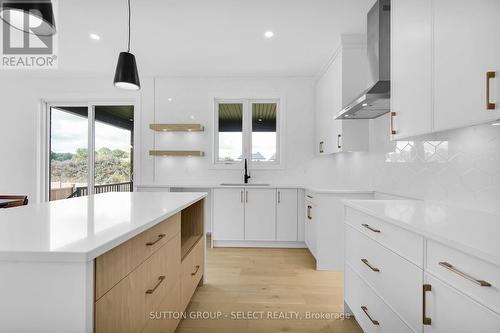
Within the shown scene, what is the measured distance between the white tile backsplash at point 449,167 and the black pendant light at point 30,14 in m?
2.37

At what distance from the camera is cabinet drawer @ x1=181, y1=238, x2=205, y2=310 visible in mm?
1839

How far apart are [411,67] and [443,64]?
301mm

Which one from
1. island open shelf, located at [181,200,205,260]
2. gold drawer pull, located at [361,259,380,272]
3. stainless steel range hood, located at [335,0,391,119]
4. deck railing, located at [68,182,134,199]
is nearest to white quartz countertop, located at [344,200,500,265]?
gold drawer pull, located at [361,259,380,272]

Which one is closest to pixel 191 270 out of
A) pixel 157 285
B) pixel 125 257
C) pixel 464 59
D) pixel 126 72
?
pixel 157 285

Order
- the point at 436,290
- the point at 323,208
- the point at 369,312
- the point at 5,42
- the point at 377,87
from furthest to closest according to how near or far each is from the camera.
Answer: the point at 5,42 → the point at 323,208 → the point at 377,87 → the point at 369,312 → the point at 436,290

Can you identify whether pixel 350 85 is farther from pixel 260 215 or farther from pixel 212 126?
pixel 212 126

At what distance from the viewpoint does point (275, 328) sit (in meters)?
1.87

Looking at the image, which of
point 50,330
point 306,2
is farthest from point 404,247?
point 306,2

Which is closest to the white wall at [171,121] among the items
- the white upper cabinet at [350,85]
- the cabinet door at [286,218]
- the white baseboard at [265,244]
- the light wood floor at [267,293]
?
Result: the cabinet door at [286,218]

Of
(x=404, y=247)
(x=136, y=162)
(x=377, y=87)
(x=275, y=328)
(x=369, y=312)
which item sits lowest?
(x=275, y=328)

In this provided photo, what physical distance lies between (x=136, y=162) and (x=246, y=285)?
9.58ft

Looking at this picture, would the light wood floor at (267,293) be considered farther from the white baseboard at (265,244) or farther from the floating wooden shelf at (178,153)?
the floating wooden shelf at (178,153)

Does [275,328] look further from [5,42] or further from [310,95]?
[5,42]

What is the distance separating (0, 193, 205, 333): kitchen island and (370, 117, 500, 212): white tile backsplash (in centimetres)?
179
